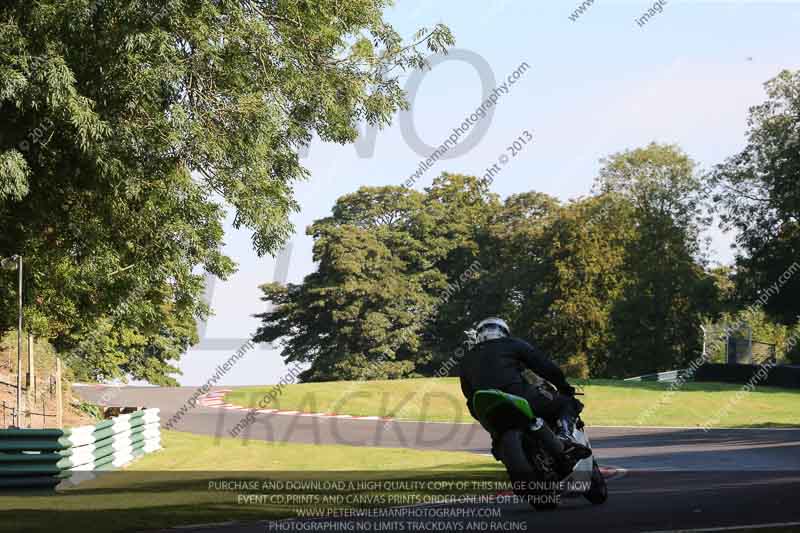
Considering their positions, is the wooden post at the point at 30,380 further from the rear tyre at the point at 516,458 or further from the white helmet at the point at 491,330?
the rear tyre at the point at 516,458

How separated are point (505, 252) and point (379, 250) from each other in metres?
9.79

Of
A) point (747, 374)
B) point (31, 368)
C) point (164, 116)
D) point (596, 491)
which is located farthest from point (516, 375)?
point (747, 374)

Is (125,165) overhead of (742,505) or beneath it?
overhead

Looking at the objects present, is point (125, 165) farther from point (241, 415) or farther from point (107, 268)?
point (241, 415)

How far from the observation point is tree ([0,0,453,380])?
1576cm

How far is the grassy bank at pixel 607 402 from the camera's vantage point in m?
47.0

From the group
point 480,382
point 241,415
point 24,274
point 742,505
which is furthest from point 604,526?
point 241,415

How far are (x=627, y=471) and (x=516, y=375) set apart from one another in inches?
467

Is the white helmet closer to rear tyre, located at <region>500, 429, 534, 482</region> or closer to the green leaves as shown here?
rear tyre, located at <region>500, 429, 534, 482</region>

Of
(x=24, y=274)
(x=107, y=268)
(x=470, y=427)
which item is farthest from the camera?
(x=470, y=427)

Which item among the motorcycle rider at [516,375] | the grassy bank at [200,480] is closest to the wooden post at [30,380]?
the grassy bank at [200,480]

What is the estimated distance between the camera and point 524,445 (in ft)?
31.8

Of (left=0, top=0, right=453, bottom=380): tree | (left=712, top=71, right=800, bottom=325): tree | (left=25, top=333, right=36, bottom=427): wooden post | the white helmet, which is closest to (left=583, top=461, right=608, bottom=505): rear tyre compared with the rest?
the white helmet

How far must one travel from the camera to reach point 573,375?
68938 mm
